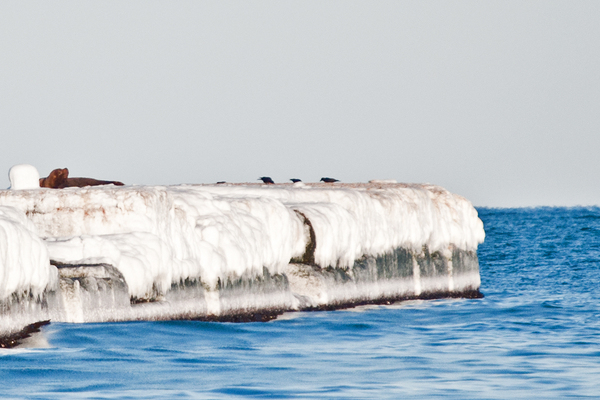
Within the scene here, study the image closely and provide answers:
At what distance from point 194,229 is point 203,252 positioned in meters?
0.33

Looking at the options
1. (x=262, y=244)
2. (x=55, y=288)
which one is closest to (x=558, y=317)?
(x=262, y=244)

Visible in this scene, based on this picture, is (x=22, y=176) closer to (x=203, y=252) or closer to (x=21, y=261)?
(x=203, y=252)

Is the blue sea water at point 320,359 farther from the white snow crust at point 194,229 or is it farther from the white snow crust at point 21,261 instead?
the white snow crust at point 194,229

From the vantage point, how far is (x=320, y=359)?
934 cm

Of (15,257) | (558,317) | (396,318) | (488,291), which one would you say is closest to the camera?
(15,257)

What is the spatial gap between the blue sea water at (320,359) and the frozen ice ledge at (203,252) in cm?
31

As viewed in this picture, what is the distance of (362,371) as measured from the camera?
8.59 m

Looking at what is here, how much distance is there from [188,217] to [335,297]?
9.83 feet

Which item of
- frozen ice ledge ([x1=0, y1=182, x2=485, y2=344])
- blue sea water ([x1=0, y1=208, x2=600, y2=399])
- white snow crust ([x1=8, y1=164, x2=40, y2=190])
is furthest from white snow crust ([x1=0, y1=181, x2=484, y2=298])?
white snow crust ([x1=8, y1=164, x2=40, y2=190])

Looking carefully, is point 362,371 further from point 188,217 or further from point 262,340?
point 188,217

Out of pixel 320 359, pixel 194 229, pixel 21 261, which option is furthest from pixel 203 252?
pixel 21 261

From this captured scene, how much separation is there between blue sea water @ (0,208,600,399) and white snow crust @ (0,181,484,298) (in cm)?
70

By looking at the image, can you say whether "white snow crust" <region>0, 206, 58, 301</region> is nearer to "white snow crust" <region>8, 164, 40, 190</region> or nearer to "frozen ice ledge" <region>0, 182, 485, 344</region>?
"frozen ice ledge" <region>0, 182, 485, 344</region>

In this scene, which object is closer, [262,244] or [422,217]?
[262,244]
